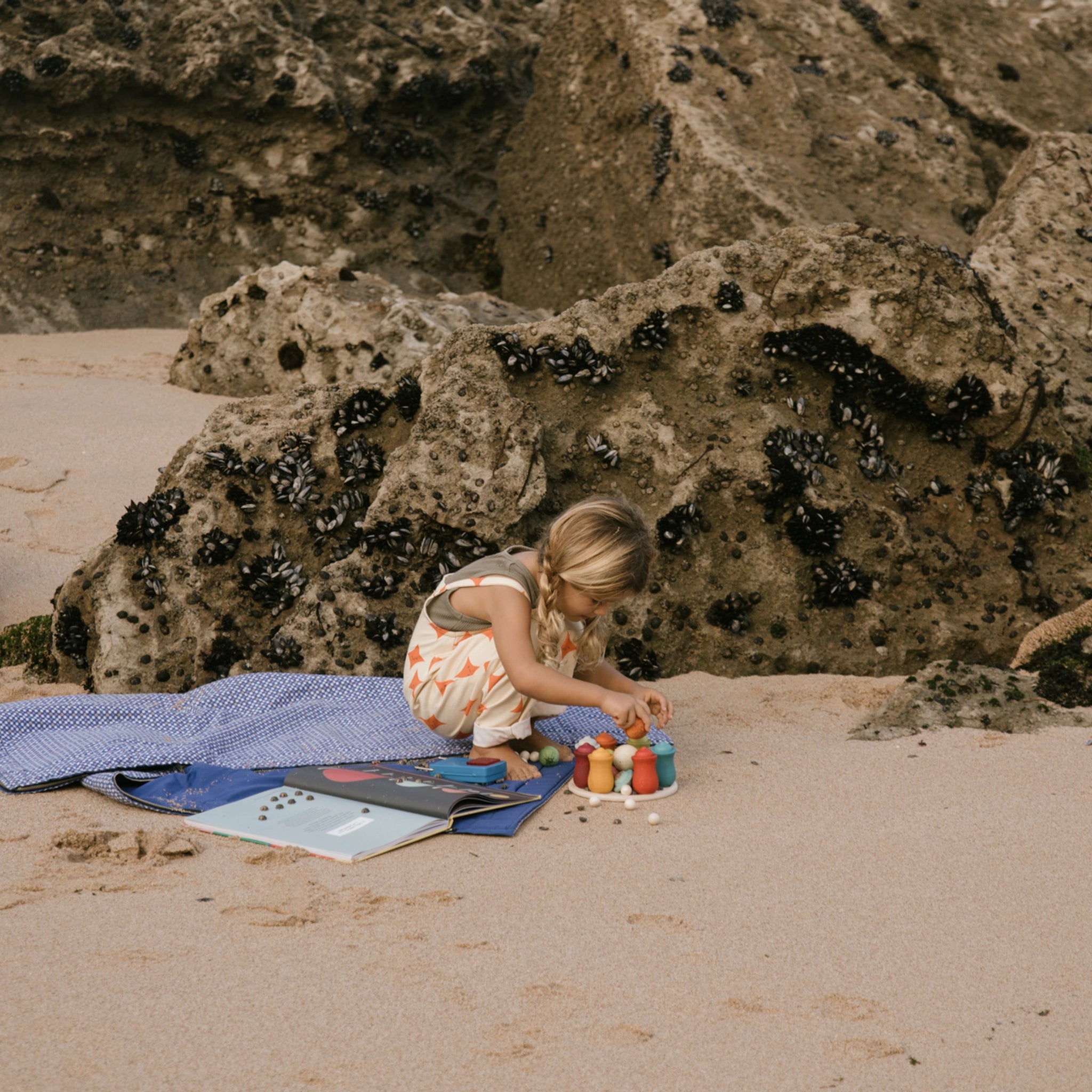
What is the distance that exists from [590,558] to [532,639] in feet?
1.35

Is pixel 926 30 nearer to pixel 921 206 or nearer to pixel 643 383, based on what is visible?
pixel 921 206

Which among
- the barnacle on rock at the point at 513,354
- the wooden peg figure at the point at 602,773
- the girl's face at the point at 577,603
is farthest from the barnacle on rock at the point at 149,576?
the wooden peg figure at the point at 602,773

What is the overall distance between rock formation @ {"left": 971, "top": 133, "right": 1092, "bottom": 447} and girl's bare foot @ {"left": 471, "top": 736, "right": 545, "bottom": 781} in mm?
4680

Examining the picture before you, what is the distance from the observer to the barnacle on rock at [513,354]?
18.1ft

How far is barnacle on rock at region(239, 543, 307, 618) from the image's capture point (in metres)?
5.39

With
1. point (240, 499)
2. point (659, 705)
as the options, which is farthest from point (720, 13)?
point (659, 705)

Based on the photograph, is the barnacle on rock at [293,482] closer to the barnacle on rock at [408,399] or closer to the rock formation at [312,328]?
the barnacle on rock at [408,399]

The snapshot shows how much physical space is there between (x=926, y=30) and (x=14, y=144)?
33.4 feet

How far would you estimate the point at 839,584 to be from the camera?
5371 mm

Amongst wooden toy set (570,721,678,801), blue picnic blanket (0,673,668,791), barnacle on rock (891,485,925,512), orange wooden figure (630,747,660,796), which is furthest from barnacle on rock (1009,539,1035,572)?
orange wooden figure (630,747,660,796)

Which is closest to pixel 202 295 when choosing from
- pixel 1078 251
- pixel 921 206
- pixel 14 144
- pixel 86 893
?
pixel 14 144

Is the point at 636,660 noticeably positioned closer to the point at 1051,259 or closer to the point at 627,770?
the point at 627,770

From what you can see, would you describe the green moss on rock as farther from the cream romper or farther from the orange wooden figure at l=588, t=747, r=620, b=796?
the orange wooden figure at l=588, t=747, r=620, b=796

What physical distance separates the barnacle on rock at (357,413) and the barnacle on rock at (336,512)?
0.34 metres
